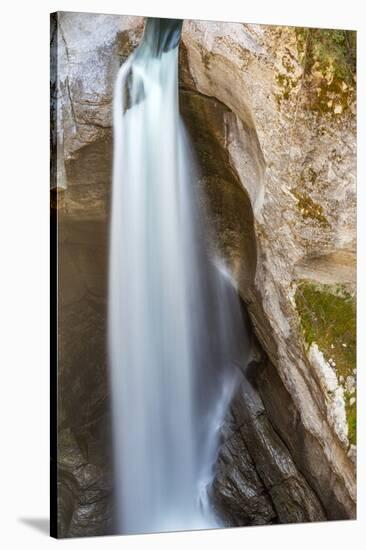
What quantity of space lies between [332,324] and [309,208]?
84 cm

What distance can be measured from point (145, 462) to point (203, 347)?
0.89m

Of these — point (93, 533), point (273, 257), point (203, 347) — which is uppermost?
point (273, 257)

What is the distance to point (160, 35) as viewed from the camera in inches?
344

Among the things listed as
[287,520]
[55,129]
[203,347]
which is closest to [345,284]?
[203,347]

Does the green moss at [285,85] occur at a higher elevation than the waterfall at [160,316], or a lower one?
higher

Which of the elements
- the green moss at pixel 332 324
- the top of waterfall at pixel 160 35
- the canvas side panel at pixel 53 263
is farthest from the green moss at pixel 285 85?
the canvas side panel at pixel 53 263

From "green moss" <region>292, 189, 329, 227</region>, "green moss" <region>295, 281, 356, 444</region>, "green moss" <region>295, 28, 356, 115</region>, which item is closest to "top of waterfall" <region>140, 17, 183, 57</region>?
"green moss" <region>295, 28, 356, 115</region>

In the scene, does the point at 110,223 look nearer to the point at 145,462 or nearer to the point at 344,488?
the point at 145,462

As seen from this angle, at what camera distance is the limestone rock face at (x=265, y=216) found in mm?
8555

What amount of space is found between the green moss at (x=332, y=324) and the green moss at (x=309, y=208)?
467mm

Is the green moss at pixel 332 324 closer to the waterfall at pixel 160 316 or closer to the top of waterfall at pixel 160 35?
the waterfall at pixel 160 316

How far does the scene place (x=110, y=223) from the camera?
8.55 m

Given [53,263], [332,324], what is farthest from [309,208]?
[53,263]

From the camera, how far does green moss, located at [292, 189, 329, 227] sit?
8984 millimetres
